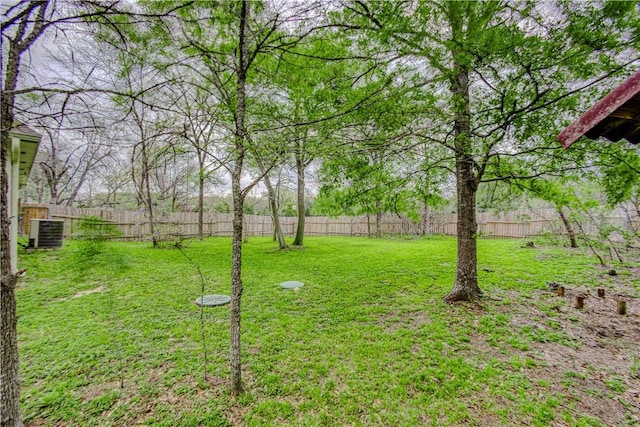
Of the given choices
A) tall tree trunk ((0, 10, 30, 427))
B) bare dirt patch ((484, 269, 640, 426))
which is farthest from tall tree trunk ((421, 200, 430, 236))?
tall tree trunk ((0, 10, 30, 427))

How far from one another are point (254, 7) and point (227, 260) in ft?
20.3

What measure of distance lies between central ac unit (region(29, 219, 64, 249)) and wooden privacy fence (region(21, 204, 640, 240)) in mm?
2005

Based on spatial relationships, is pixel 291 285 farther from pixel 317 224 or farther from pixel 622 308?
pixel 317 224

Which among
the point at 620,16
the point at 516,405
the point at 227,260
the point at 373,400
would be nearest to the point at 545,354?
the point at 516,405

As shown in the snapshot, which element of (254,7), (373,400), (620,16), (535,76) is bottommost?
(373,400)

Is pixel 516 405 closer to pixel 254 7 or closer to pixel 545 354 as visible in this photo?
pixel 545 354

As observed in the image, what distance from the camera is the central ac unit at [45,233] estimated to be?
22.4ft

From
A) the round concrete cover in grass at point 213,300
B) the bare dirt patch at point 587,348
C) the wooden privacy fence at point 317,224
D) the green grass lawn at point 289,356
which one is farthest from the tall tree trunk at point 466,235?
the wooden privacy fence at point 317,224

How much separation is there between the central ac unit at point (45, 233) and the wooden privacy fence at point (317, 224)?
201cm

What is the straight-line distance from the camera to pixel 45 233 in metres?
6.90

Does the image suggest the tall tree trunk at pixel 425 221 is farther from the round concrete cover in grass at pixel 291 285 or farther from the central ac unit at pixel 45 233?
the central ac unit at pixel 45 233

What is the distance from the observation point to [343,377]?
2320 mm

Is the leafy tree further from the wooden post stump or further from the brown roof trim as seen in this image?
the wooden post stump

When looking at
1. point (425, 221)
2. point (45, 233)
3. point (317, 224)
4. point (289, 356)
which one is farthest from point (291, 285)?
point (425, 221)
